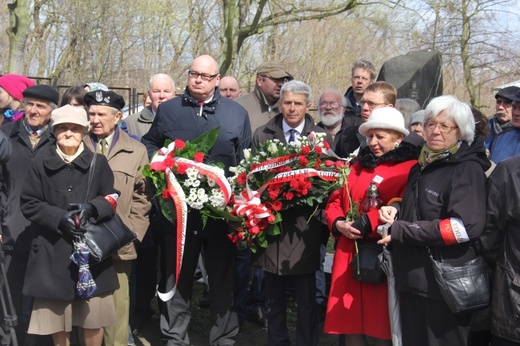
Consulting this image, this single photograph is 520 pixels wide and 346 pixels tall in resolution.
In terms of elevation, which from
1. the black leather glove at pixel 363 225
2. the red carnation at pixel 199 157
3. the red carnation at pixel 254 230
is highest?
the red carnation at pixel 199 157

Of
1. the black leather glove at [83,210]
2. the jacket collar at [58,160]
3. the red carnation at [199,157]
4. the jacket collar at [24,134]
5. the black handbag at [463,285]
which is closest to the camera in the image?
the black handbag at [463,285]

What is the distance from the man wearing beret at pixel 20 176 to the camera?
541 cm

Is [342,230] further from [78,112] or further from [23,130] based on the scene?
[23,130]

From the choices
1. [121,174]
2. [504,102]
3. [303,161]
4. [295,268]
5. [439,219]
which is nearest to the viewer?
[439,219]

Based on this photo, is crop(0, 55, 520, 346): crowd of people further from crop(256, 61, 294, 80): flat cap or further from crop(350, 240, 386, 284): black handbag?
crop(256, 61, 294, 80): flat cap

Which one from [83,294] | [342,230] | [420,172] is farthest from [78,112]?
[420,172]

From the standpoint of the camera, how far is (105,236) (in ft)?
15.7

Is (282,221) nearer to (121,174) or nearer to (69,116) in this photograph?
(121,174)

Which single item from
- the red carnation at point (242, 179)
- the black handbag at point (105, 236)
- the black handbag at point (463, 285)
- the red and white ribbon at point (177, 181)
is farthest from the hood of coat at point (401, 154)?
the black handbag at point (105, 236)

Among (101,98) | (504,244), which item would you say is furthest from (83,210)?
(504,244)

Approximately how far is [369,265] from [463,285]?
28.8 inches

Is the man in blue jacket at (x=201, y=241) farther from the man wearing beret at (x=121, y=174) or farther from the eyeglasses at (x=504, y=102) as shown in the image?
the eyeglasses at (x=504, y=102)

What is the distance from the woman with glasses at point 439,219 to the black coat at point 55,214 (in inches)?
82.1

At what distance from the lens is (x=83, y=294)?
15.4 ft
